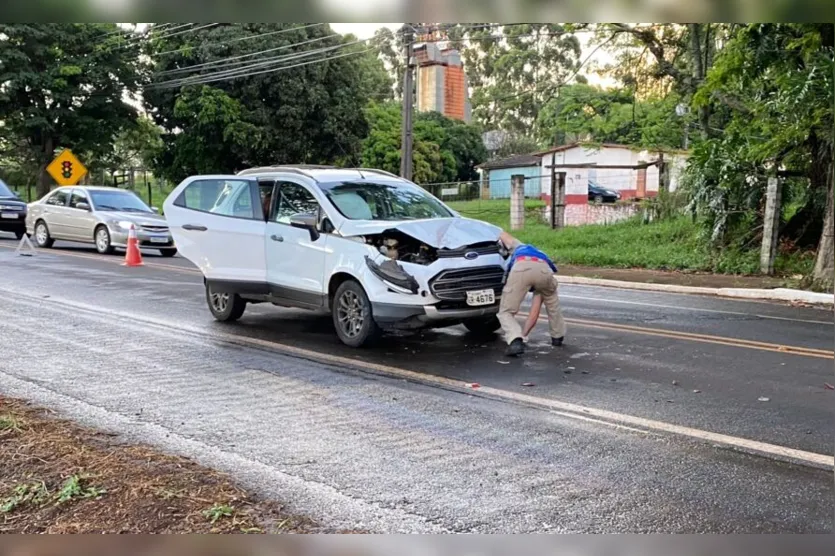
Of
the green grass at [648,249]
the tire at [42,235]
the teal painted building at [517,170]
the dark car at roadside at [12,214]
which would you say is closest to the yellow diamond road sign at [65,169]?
the dark car at roadside at [12,214]

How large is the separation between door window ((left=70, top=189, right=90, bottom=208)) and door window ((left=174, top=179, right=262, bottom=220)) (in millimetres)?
11992

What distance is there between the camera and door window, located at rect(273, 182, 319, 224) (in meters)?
8.93

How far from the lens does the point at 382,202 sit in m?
9.05

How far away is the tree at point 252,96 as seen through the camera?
33.2 m

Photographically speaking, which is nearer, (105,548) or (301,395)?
(105,548)

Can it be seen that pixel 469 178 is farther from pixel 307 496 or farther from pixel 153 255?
pixel 307 496

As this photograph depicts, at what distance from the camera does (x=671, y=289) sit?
14.7 metres

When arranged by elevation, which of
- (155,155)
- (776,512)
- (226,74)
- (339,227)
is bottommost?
(776,512)

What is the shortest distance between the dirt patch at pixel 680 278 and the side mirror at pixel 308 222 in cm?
914

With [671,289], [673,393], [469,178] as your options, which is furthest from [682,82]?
[469,178]

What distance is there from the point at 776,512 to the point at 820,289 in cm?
1089

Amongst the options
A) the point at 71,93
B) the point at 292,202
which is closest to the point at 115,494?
the point at 292,202

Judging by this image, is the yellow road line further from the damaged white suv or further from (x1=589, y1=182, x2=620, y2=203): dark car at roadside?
(x1=589, y1=182, x2=620, y2=203): dark car at roadside

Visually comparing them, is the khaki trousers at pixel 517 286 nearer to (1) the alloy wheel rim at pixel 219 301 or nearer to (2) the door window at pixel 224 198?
(2) the door window at pixel 224 198
